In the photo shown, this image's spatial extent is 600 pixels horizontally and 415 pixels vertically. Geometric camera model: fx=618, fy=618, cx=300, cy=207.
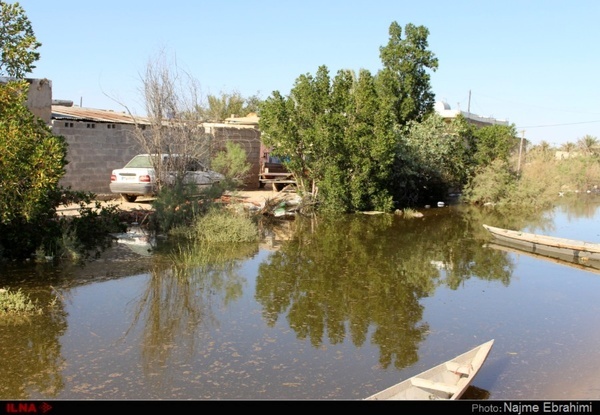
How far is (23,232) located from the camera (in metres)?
12.0

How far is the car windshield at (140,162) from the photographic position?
62.6 ft

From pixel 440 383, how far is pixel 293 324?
3.16 m

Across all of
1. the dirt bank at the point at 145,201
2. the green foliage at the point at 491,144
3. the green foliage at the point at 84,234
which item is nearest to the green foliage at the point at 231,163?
the dirt bank at the point at 145,201

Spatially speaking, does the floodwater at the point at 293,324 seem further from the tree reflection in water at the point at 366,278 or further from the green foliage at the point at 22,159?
the green foliage at the point at 22,159

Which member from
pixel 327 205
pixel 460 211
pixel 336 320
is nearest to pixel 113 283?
pixel 336 320

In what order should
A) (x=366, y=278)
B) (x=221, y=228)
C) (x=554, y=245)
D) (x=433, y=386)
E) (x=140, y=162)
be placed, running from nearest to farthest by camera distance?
(x=433, y=386)
(x=366, y=278)
(x=221, y=228)
(x=554, y=245)
(x=140, y=162)

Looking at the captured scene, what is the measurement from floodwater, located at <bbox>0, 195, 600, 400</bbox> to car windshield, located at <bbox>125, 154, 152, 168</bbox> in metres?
5.42

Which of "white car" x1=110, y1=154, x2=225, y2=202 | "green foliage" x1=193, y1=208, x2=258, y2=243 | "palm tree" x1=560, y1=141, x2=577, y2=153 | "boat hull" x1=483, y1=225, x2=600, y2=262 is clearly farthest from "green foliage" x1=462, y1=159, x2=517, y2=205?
"palm tree" x1=560, y1=141, x2=577, y2=153

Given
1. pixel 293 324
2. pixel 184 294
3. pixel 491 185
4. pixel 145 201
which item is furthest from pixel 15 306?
pixel 491 185

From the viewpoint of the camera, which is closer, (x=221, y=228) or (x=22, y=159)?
(x=22, y=159)

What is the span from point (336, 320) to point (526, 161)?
31.9 m

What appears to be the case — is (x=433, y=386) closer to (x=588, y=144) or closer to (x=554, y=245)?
(x=554, y=245)

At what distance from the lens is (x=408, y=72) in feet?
94.4

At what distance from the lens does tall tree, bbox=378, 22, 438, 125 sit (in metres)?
28.4
